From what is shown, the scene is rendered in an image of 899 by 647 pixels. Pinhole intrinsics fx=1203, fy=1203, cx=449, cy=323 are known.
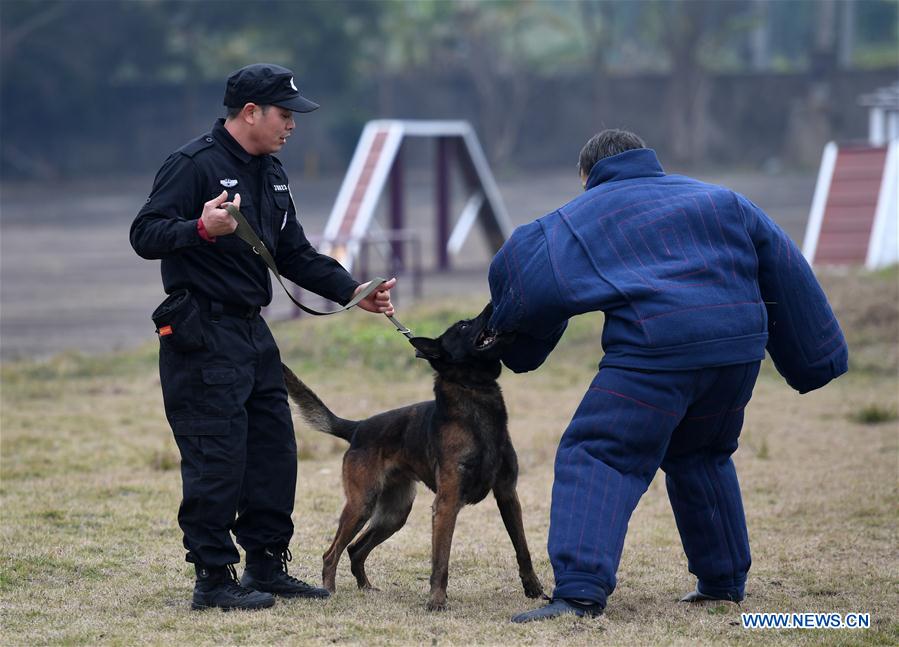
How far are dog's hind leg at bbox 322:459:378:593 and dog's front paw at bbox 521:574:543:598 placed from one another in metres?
0.73

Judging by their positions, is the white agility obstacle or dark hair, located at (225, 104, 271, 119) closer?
dark hair, located at (225, 104, 271, 119)

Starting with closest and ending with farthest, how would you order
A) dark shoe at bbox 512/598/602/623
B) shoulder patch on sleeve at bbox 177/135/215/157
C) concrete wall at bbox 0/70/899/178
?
1. dark shoe at bbox 512/598/602/623
2. shoulder patch on sleeve at bbox 177/135/215/157
3. concrete wall at bbox 0/70/899/178

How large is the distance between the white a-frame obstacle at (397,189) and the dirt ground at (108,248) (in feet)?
2.70

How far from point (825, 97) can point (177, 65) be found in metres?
20.0

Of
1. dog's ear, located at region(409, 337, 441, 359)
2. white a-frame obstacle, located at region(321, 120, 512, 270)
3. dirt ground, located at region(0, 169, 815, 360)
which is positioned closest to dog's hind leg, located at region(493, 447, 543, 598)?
dog's ear, located at region(409, 337, 441, 359)

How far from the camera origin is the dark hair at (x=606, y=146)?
177 inches

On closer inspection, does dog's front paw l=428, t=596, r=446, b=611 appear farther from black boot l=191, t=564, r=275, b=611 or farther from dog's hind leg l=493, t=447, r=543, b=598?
black boot l=191, t=564, r=275, b=611

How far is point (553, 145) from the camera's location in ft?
127

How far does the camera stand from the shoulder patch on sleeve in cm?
447

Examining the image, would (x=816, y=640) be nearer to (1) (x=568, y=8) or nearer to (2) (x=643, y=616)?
(2) (x=643, y=616)

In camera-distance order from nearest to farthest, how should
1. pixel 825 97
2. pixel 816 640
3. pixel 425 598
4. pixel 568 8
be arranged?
pixel 816 640
pixel 425 598
pixel 825 97
pixel 568 8

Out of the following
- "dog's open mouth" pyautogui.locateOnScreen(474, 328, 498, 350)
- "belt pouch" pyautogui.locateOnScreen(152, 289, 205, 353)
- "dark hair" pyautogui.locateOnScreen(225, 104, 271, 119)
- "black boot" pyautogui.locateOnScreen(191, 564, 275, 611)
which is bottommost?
"black boot" pyautogui.locateOnScreen(191, 564, 275, 611)

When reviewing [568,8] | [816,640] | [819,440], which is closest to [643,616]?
[816,640]

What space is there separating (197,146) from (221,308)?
0.62 meters
